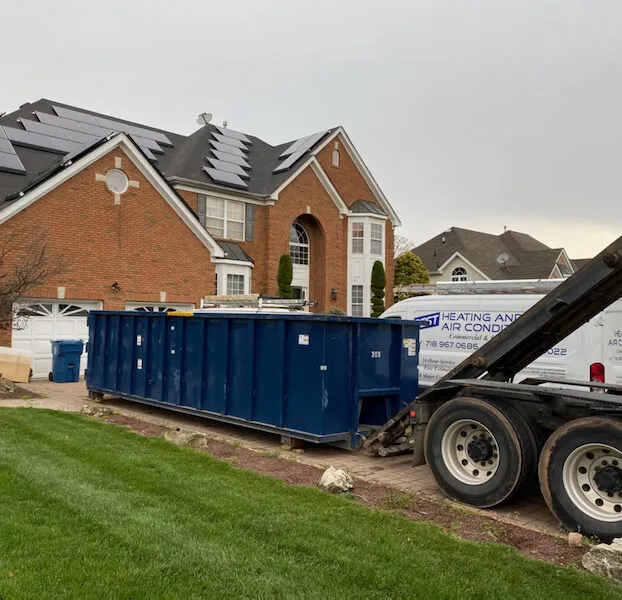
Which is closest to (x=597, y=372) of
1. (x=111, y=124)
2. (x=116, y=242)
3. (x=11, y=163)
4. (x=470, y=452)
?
(x=470, y=452)

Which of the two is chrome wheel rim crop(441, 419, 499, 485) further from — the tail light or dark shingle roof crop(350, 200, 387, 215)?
dark shingle roof crop(350, 200, 387, 215)

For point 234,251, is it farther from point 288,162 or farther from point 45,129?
point 45,129

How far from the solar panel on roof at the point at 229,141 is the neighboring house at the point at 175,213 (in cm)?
9

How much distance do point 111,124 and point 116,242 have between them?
940 cm

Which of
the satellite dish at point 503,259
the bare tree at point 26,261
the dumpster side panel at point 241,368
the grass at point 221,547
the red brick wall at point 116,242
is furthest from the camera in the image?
the satellite dish at point 503,259

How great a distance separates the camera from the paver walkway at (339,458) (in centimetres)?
603

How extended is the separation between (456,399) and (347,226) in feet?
81.5

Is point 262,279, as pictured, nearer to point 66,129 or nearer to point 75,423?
point 66,129

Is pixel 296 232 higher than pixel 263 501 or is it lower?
higher

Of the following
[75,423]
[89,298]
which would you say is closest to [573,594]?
[75,423]

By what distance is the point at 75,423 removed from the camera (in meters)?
9.87

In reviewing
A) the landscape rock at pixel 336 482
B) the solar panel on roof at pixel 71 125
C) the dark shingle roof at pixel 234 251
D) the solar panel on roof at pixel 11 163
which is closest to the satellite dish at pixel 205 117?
the solar panel on roof at pixel 71 125

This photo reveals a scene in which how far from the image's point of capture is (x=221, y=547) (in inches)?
180

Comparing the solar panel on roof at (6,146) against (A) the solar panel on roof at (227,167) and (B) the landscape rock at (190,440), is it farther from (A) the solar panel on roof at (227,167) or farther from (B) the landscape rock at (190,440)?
(B) the landscape rock at (190,440)
